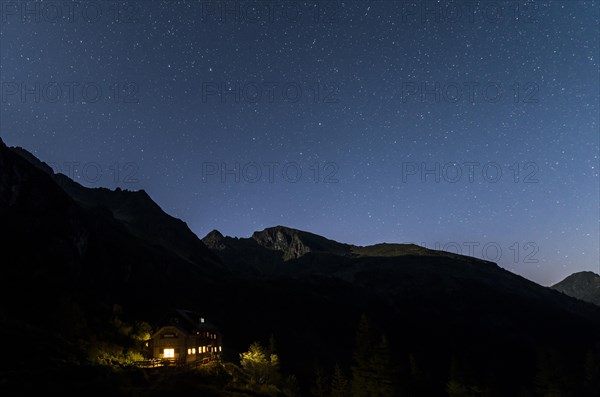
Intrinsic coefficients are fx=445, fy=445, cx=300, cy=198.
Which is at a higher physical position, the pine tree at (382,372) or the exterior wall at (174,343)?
the exterior wall at (174,343)

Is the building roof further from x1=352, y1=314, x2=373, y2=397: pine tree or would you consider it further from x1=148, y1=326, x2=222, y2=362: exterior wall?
x1=352, y1=314, x2=373, y2=397: pine tree

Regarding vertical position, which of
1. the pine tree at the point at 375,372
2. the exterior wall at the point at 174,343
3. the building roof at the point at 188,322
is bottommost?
the pine tree at the point at 375,372

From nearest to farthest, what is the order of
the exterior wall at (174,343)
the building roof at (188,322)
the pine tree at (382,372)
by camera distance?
the pine tree at (382,372)
the exterior wall at (174,343)
the building roof at (188,322)

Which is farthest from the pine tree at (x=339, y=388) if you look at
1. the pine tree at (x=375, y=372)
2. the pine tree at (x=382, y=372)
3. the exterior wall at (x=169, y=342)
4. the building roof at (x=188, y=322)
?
the exterior wall at (x=169, y=342)

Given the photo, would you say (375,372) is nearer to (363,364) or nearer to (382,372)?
(382,372)

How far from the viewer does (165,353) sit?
72125mm

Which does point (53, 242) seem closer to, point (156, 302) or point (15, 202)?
point (15, 202)

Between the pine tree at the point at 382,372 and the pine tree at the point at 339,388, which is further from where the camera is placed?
the pine tree at the point at 339,388

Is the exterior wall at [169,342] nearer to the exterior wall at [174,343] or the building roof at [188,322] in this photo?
the exterior wall at [174,343]

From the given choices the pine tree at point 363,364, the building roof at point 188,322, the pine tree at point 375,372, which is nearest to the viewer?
the pine tree at point 375,372

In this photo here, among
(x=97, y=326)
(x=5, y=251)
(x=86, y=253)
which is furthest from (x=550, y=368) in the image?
(x=86, y=253)

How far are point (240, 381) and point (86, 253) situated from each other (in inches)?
5034

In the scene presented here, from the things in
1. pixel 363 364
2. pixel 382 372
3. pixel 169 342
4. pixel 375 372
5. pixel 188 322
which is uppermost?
pixel 188 322

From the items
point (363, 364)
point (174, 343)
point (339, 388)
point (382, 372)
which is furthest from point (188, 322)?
point (339, 388)
